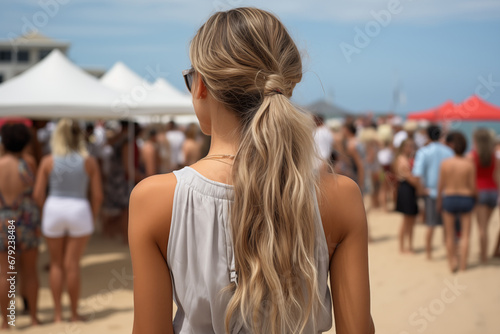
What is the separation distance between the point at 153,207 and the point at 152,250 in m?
0.10

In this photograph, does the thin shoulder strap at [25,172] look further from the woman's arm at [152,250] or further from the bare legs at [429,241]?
the bare legs at [429,241]

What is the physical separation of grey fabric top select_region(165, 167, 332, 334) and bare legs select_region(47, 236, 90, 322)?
11.6ft

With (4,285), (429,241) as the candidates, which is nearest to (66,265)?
(4,285)

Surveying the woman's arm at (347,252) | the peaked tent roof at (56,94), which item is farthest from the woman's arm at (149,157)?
the woman's arm at (347,252)

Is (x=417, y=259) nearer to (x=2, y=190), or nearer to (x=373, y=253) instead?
(x=373, y=253)

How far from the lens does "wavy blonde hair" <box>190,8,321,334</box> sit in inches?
43.8

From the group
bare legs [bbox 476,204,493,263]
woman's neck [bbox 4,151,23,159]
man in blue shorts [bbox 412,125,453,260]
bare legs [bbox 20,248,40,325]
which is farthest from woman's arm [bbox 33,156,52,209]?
bare legs [bbox 476,204,493,263]

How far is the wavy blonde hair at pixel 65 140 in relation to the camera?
4.43 meters

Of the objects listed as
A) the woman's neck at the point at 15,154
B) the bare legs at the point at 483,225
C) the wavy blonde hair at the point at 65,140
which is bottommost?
the bare legs at the point at 483,225

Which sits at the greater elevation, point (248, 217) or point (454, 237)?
point (248, 217)

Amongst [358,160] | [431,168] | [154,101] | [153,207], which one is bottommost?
[358,160]

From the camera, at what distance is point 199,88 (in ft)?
3.85

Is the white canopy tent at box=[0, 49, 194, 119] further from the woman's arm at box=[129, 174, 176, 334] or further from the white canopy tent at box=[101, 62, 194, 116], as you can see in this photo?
the woman's arm at box=[129, 174, 176, 334]

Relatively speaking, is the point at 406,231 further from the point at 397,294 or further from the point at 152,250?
the point at 152,250
